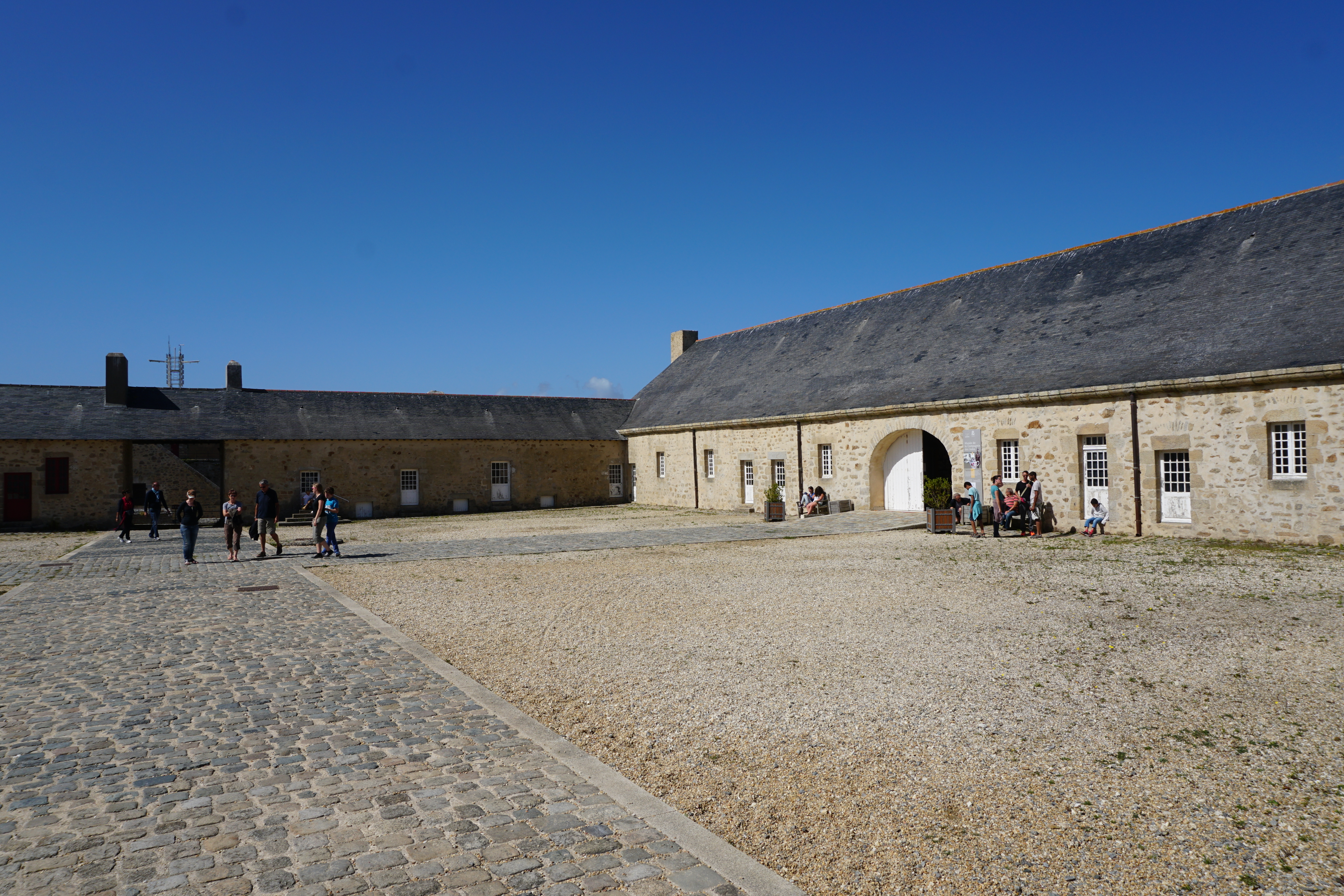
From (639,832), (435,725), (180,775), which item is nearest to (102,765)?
(180,775)

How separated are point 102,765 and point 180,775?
52cm

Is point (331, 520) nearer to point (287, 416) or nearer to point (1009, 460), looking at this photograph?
point (1009, 460)

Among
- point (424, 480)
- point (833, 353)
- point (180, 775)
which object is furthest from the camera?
point (424, 480)

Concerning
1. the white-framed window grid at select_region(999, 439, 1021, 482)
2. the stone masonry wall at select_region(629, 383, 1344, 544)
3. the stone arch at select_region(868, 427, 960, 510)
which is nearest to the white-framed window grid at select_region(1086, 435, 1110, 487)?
the stone masonry wall at select_region(629, 383, 1344, 544)

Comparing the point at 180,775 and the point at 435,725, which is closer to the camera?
the point at 180,775

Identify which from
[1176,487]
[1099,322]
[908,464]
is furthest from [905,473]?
[1176,487]

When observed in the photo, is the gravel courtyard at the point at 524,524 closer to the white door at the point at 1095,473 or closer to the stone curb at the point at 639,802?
the white door at the point at 1095,473

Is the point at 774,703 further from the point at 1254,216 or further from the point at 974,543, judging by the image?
the point at 1254,216

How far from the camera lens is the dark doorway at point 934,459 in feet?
68.0

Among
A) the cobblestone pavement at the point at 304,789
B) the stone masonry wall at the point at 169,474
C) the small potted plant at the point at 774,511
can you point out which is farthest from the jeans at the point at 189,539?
the stone masonry wall at the point at 169,474

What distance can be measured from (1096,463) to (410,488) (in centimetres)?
2136

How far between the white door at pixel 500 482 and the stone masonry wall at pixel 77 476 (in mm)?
11105

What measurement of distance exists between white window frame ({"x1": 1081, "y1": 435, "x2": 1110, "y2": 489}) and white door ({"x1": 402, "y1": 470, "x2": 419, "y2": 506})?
68.8 ft

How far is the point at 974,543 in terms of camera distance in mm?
15594
